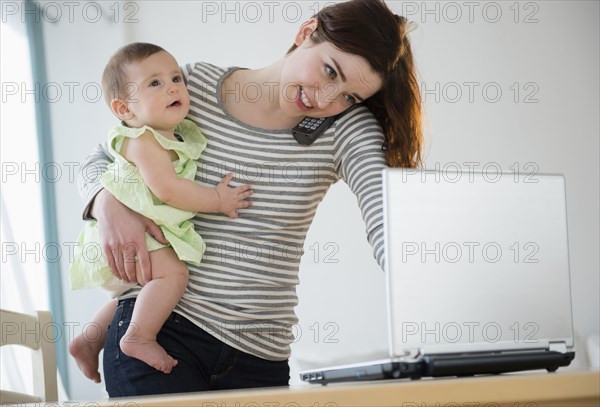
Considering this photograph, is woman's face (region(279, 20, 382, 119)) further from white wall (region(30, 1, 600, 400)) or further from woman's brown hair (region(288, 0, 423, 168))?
white wall (region(30, 1, 600, 400))

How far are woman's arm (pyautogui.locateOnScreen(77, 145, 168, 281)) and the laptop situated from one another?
46 centimetres

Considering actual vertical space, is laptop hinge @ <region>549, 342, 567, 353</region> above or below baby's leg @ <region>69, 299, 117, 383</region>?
above

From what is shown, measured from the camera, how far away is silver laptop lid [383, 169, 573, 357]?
95 cm

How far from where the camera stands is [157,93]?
145cm

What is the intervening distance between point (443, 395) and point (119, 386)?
670 millimetres

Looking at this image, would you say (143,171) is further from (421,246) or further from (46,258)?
(46,258)

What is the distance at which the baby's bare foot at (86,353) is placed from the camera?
1.50m

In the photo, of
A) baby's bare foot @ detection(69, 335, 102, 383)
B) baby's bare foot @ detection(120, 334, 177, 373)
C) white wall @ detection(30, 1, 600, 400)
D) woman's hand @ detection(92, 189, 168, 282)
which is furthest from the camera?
white wall @ detection(30, 1, 600, 400)

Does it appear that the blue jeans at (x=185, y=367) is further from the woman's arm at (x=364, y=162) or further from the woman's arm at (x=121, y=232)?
the woman's arm at (x=364, y=162)

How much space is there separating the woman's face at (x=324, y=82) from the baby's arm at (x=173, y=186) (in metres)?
0.17

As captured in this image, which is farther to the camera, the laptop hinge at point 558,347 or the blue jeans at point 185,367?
the blue jeans at point 185,367

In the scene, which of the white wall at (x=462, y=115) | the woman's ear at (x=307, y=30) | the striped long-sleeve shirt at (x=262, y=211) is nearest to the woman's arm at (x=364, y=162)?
the striped long-sleeve shirt at (x=262, y=211)

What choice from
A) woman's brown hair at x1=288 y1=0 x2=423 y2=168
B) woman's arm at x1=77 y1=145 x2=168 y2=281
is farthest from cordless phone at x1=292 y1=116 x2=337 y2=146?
woman's arm at x1=77 y1=145 x2=168 y2=281

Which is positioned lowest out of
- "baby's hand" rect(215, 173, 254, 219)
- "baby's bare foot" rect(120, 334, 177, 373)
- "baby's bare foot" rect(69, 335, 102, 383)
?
"baby's bare foot" rect(69, 335, 102, 383)
